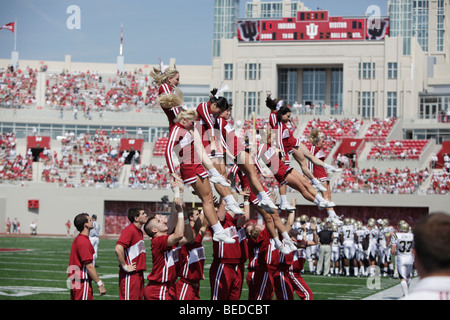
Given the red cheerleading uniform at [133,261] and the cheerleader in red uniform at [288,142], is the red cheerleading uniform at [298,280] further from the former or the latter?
the red cheerleading uniform at [133,261]

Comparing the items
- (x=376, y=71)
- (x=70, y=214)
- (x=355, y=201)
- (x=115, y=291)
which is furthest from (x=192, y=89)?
(x=115, y=291)

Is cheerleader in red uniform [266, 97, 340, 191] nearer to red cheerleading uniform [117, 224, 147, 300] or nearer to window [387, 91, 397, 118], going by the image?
red cheerleading uniform [117, 224, 147, 300]

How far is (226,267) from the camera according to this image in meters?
8.79

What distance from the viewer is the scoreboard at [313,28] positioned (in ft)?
150

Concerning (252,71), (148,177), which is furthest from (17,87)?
(252,71)

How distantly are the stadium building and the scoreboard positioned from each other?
0.07m

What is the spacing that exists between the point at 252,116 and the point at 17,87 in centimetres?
1998

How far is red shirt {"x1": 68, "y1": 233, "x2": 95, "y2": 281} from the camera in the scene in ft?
26.4

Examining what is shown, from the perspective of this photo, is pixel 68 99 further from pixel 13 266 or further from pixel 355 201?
pixel 13 266

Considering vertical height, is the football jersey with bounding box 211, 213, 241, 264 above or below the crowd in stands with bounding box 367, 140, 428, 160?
below

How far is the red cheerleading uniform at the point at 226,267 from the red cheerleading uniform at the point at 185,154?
1335mm

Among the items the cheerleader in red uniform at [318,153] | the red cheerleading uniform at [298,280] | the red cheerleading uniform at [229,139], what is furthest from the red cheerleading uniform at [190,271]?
the red cheerleading uniform at [298,280]

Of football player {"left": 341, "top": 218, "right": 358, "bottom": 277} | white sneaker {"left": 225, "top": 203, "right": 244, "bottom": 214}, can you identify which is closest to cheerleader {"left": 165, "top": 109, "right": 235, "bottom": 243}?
white sneaker {"left": 225, "top": 203, "right": 244, "bottom": 214}
